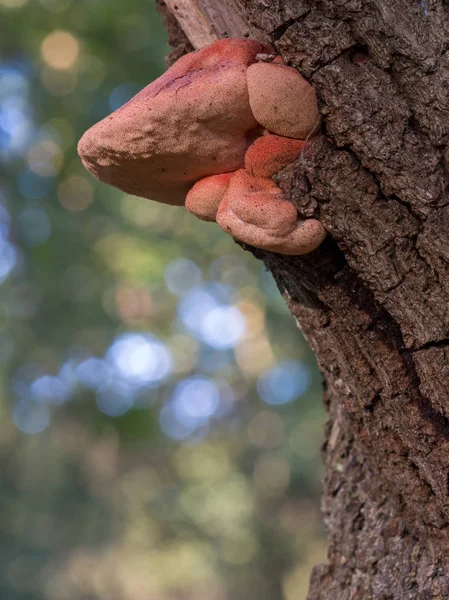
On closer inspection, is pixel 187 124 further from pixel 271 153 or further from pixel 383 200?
pixel 383 200

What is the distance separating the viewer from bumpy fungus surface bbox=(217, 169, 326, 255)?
1.39 meters

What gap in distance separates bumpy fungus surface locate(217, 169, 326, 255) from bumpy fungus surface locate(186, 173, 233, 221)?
98 millimetres

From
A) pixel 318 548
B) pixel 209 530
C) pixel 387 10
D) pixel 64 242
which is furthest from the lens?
pixel 318 548

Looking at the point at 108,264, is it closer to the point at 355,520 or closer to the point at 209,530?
the point at 355,520

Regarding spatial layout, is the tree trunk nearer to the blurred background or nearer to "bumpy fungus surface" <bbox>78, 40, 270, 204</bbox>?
"bumpy fungus surface" <bbox>78, 40, 270, 204</bbox>

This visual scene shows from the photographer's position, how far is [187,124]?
146cm

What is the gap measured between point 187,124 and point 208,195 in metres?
0.18

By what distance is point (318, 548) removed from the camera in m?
15.9

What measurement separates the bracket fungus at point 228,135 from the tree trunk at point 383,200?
4 cm

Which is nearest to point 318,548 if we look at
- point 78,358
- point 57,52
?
point 78,358

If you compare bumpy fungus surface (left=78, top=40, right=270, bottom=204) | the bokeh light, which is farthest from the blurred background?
bumpy fungus surface (left=78, top=40, right=270, bottom=204)

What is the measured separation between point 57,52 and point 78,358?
4105mm

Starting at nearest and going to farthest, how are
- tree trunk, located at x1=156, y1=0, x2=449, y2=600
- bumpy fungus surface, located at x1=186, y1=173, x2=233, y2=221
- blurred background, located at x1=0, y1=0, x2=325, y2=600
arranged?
tree trunk, located at x1=156, y1=0, x2=449, y2=600 → bumpy fungus surface, located at x1=186, y1=173, x2=233, y2=221 → blurred background, located at x1=0, y1=0, x2=325, y2=600

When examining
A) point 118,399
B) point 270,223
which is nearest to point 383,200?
point 270,223
